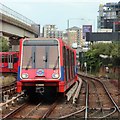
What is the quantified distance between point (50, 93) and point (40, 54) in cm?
208

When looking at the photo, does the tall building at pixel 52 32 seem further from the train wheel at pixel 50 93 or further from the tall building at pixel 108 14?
the train wheel at pixel 50 93

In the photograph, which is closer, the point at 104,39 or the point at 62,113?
the point at 62,113

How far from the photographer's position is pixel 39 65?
58.1 feet

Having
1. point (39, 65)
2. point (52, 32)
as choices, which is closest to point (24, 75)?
point (39, 65)

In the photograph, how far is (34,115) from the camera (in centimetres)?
1409

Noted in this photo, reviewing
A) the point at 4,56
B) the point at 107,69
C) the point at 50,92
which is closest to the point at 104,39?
the point at 107,69

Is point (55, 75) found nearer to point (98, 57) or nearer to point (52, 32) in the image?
point (98, 57)

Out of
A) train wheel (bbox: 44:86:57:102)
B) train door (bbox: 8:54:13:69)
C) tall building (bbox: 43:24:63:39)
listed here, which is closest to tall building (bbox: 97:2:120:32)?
tall building (bbox: 43:24:63:39)

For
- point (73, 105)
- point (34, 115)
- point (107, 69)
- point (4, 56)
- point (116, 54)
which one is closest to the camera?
point (34, 115)

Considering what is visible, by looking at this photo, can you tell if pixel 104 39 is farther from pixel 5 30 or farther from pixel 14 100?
pixel 14 100

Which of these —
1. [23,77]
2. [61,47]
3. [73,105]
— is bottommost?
[73,105]

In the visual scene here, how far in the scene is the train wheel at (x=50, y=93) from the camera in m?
17.9

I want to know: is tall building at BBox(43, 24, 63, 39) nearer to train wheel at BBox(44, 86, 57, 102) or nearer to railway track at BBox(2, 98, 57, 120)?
train wheel at BBox(44, 86, 57, 102)

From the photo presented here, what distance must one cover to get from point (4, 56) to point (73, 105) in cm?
2565
